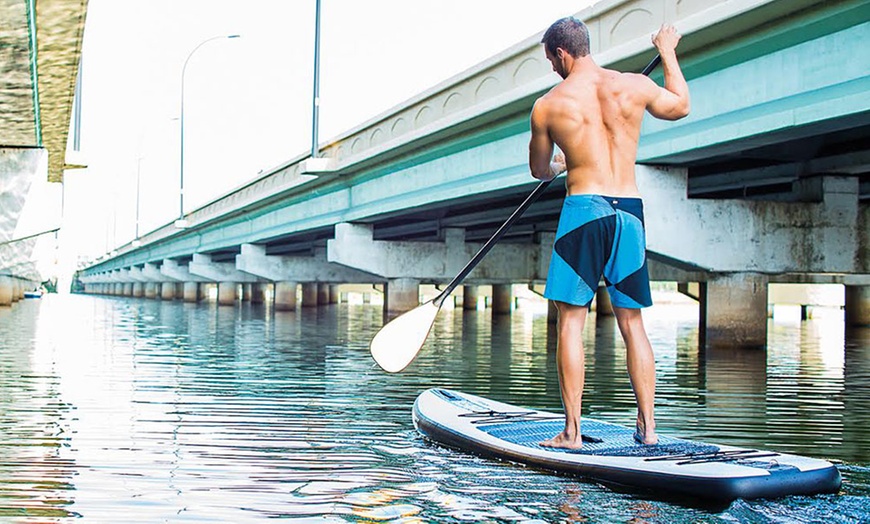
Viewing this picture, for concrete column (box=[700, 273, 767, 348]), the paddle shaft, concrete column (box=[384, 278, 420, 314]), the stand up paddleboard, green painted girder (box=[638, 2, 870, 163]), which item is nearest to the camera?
the stand up paddleboard

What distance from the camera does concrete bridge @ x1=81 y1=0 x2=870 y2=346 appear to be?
11938 mm

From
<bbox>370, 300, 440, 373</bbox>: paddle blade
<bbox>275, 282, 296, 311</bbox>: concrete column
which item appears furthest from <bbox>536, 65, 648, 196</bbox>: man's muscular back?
<bbox>275, 282, 296, 311</bbox>: concrete column

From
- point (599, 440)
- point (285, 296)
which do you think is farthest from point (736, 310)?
point (285, 296)

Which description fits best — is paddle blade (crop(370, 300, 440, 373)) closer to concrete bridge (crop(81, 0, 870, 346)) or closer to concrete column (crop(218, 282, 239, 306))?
concrete bridge (crop(81, 0, 870, 346))

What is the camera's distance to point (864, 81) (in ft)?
35.8

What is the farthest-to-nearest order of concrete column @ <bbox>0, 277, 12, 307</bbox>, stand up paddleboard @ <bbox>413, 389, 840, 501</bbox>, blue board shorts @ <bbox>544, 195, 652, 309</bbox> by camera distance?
concrete column @ <bbox>0, 277, 12, 307</bbox> < blue board shorts @ <bbox>544, 195, 652, 309</bbox> < stand up paddleboard @ <bbox>413, 389, 840, 501</bbox>

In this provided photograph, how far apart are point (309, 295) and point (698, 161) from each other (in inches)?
1690

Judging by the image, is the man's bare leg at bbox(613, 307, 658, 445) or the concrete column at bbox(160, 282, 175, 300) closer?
the man's bare leg at bbox(613, 307, 658, 445)

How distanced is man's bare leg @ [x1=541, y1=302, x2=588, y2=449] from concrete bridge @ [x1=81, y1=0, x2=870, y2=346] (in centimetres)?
625

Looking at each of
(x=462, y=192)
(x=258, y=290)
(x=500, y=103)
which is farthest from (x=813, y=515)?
(x=258, y=290)

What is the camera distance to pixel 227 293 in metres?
58.9

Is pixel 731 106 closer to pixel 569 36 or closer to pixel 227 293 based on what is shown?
pixel 569 36

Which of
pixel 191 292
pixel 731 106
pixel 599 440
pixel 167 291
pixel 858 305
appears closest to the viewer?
pixel 599 440

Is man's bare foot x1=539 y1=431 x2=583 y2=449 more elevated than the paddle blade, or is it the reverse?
the paddle blade
